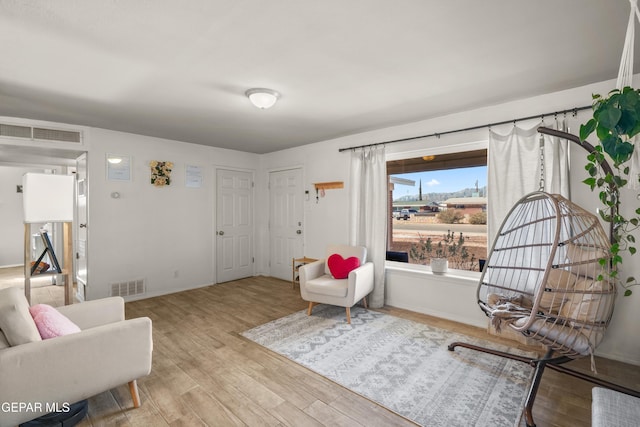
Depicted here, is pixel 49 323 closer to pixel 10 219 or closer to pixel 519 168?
pixel 519 168

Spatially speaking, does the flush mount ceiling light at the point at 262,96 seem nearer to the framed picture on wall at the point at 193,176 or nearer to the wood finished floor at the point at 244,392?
the wood finished floor at the point at 244,392

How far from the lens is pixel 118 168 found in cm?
415

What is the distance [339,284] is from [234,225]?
2.77 metres

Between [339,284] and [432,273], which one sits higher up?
[432,273]

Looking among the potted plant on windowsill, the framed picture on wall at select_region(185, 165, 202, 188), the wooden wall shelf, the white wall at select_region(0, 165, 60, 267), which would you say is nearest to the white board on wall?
the framed picture on wall at select_region(185, 165, 202, 188)

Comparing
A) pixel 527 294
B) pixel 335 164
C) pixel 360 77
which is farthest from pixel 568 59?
pixel 335 164

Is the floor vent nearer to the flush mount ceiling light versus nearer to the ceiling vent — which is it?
the ceiling vent

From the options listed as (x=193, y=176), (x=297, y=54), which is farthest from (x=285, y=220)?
(x=297, y=54)

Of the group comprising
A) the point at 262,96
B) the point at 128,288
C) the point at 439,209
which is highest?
the point at 262,96

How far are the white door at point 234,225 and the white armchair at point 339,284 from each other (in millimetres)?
2170

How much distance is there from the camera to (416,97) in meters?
2.92

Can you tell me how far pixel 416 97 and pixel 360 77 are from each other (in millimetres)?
752

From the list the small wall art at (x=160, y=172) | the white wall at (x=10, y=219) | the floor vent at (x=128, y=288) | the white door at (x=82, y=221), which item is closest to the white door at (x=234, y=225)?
the small wall art at (x=160, y=172)

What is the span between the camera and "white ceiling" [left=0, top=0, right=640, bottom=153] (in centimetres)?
165
